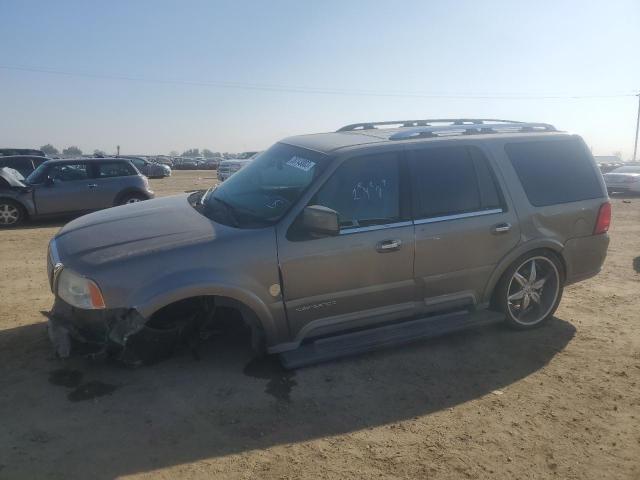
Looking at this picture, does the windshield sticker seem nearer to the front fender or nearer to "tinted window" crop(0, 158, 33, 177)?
the front fender

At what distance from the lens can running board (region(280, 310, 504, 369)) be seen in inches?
157

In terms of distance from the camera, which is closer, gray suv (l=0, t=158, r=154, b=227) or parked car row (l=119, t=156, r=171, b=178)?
gray suv (l=0, t=158, r=154, b=227)

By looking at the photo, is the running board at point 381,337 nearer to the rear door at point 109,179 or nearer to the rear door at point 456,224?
the rear door at point 456,224

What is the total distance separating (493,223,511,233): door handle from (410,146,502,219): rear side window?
18 cm

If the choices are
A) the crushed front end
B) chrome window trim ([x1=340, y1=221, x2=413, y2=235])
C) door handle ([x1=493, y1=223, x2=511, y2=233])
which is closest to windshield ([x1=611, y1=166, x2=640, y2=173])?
door handle ([x1=493, y1=223, x2=511, y2=233])

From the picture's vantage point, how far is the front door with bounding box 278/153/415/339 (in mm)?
3895

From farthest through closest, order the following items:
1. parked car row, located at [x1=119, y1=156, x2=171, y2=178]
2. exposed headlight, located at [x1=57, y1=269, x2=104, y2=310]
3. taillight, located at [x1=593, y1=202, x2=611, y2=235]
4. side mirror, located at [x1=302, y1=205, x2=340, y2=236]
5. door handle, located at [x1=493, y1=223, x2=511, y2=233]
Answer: parked car row, located at [x1=119, y1=156, x2=171, y2=178]
taillight, located at [x1=593, y1=202, x2=611, y2=235]
door handle, located at [x1=493, y1=223, x2=511, y2=233]
side mirror, located at [x1=302, y1=205, x2=340, y2=236]
exposed headlight, located at [x1=57, y1=269, x2=104, y2=310]

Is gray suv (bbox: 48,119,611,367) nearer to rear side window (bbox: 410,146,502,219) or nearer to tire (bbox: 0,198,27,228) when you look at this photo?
rear side window (bbox: 410,146,502,219)

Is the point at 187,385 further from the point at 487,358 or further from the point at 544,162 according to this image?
the point at 544,162

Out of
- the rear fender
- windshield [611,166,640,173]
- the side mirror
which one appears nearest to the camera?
the side mirror

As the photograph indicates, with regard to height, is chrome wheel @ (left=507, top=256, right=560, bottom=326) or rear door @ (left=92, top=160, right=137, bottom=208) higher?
rear door @ (left=92, top=160, right=137, bottom=208)

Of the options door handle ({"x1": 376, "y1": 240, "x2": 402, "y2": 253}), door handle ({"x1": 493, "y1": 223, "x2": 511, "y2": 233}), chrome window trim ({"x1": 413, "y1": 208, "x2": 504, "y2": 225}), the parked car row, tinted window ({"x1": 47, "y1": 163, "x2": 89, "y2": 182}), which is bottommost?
the parked car row

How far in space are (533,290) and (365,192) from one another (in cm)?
206

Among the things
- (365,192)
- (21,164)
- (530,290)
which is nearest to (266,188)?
(365,192)
